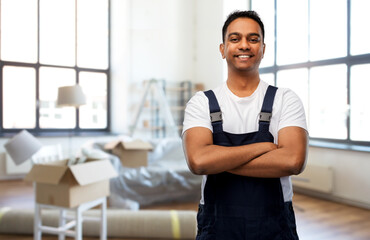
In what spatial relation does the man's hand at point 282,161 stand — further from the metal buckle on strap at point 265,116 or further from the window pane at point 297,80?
the window pane at point 297,80

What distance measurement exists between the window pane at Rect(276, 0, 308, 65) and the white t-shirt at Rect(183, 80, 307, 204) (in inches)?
160

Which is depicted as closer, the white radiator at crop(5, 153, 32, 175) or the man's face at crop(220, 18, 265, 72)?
the man's face at crop(220, 18, 265, 72)

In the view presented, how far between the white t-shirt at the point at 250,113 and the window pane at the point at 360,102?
138 inches

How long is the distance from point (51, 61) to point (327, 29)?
4.45m

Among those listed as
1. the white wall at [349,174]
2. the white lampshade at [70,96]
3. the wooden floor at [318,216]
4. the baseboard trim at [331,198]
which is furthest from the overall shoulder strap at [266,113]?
the baseboard trim at [331,198]

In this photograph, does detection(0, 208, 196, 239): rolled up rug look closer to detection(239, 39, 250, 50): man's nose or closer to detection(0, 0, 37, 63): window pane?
detection(239, 39, 250, 50): man's nose

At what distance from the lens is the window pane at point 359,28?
3.94 m

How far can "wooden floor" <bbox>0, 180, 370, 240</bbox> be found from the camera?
2867mm

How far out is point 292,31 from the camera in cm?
491

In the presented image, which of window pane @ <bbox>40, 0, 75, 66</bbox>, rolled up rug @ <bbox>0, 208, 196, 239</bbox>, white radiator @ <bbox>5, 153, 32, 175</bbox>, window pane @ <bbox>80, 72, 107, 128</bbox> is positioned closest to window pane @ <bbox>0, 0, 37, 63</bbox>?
window pane @ <bbox>40, 0, 75, 66</bbox>

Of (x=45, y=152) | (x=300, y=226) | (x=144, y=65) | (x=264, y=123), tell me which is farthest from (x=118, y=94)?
(x=264, y=123)

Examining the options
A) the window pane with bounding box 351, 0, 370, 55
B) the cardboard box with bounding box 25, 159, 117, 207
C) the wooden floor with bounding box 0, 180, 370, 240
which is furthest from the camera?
the window pane with bounding box 351, 0, 370, 55

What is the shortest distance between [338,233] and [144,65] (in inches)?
170

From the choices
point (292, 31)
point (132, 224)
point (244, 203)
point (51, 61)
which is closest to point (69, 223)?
point (132, 224)
